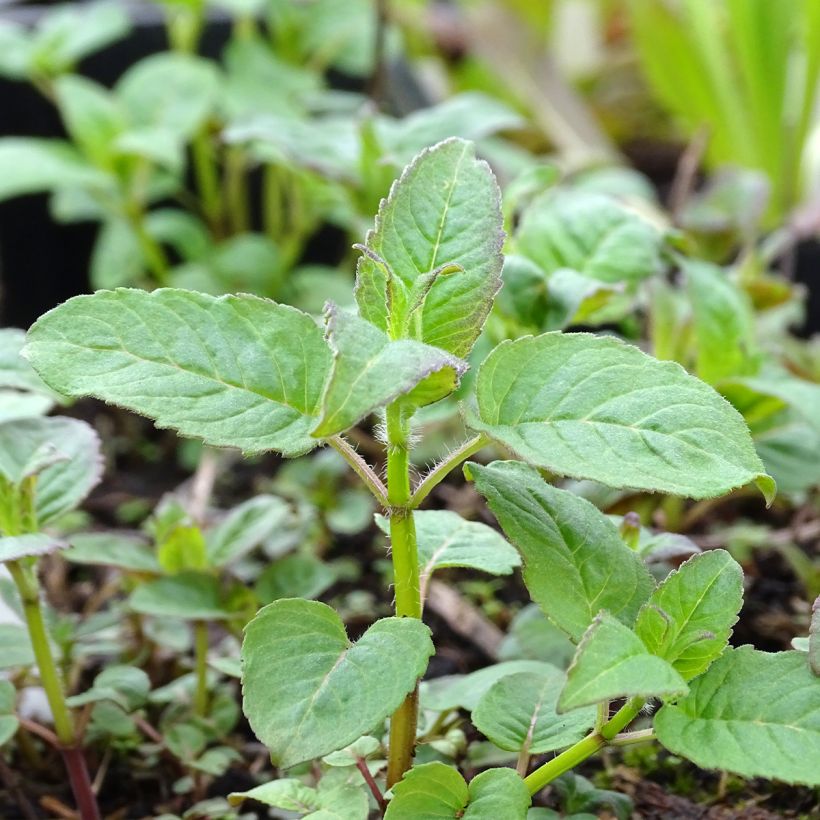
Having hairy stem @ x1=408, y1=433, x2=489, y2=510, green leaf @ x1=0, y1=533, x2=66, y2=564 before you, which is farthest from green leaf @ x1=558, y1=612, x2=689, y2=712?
green leaf @ x1=0, y1=533, x2=66, y2=564

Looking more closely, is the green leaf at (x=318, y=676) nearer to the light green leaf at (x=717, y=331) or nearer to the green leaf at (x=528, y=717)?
the green leaf at (x=528, y=717)

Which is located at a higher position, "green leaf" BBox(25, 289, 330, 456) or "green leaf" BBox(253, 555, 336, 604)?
"green leaf" BBox(25, 289, 330, 456)

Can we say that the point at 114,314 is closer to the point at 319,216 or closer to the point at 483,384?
the point at 483,384

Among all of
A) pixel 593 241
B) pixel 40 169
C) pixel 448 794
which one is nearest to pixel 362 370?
pixel 448 794

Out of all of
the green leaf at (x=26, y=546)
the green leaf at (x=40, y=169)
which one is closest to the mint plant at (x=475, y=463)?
the green leaf at (x=26, y=546)

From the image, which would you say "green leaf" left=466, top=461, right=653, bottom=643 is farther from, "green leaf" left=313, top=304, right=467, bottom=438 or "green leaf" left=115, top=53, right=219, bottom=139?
"green leaf" left=115, top=53, right=219, bottom=139

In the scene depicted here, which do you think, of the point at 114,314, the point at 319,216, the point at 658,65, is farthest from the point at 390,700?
the point at 658,65
